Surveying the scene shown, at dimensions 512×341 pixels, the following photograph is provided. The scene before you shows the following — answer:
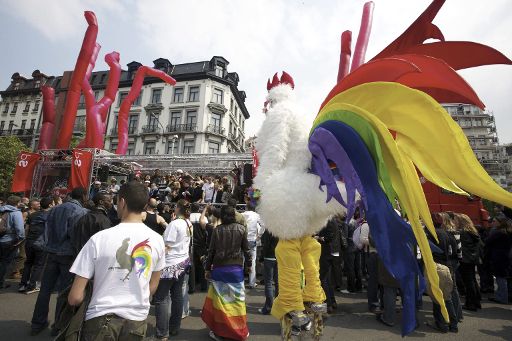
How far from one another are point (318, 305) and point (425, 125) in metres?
1.90

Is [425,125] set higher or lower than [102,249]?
higher

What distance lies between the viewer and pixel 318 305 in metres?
2.73

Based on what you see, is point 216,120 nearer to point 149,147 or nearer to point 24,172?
point 149,147

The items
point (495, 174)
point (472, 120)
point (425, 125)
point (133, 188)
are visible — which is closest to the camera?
point (425, 125)

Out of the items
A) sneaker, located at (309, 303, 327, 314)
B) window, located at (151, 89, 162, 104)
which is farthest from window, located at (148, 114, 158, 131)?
sneaker, located at (309, 303, 327, 314)

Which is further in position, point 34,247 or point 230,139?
point 230,139

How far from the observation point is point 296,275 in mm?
2652

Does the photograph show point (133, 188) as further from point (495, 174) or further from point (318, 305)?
point (495, 174)

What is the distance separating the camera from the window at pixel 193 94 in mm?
32844

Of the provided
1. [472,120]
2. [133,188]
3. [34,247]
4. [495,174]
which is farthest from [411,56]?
[472,120]

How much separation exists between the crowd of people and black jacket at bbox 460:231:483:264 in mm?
18

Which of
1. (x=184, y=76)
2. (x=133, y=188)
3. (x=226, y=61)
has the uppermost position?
(x=226, y=61)

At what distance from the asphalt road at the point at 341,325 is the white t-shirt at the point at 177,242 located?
3.54ft

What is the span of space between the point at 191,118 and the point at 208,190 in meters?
23.3
